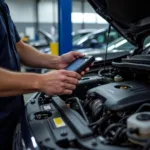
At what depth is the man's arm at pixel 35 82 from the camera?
1.20m

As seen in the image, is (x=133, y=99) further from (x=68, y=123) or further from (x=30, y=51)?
(x=30, y=51)

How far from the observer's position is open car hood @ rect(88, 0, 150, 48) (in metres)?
1.63

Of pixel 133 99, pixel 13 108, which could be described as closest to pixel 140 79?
pixel 133 99

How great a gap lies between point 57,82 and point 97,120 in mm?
249

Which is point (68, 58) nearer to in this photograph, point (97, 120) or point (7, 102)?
point (7, 102)

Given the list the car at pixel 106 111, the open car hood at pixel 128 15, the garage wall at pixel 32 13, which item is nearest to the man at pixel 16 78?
the car at pixel 106 111

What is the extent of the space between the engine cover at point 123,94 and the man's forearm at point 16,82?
32 centimetres

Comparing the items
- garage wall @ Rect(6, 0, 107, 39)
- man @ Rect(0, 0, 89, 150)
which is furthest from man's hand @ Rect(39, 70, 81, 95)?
garage wall @ Rect(6, 0, 107, 39)

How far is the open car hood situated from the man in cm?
36

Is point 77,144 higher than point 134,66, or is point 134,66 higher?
point 134,66

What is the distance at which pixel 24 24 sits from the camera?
597 inches

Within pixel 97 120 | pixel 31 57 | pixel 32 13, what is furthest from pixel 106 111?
pixel 32 13

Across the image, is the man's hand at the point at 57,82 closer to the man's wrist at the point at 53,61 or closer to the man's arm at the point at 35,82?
the man's arm at the point at 35,82

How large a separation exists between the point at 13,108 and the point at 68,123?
487 millimetres
